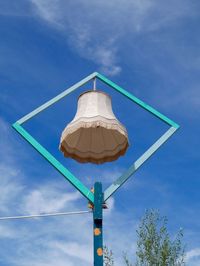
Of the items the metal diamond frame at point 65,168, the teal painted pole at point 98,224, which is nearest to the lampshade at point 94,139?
the metal diamond frame at point 65,168

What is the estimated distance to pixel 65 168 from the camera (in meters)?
7.32

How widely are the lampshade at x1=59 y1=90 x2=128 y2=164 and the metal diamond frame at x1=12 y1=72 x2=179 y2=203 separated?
42cm

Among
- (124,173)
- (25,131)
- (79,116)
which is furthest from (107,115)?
(25,131)

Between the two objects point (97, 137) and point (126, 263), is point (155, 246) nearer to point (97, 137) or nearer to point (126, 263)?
point (126, 263)

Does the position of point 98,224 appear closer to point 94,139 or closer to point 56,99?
point 94,139

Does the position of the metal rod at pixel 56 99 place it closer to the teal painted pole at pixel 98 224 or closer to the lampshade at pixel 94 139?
the lampshade at pixel 94 139

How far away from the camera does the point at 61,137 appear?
7.54m

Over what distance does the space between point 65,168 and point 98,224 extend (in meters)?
1.03

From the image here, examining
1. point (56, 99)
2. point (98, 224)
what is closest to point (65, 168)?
point (98, 224)

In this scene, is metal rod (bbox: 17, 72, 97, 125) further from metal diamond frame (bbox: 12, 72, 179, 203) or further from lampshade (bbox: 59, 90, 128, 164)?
lampshade (bbox: 59, 90, 128, 164)

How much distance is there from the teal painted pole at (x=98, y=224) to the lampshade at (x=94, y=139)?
987 mm

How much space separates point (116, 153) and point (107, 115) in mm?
1107

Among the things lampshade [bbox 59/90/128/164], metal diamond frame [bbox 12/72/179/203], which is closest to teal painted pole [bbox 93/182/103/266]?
metal diamond frame [bbox 12/72/179/203]

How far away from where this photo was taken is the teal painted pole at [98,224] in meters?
6.62
